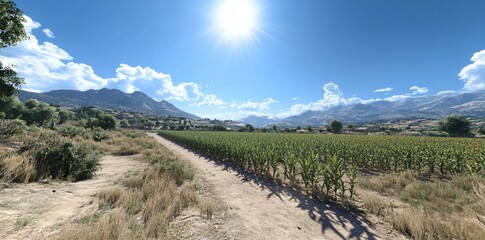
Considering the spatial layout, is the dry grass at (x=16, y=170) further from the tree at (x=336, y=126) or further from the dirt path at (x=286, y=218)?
the tree at (x=336, y=126)

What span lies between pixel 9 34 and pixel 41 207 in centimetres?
1102

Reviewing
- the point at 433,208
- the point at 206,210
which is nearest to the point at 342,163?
the point at 433,208

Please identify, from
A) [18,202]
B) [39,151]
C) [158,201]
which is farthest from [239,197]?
[39,151]

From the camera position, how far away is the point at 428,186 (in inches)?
330

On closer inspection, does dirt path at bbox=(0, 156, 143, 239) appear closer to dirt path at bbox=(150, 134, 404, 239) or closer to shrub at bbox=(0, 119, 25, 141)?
dirt path at bbox=(150, 134, 404, 239)

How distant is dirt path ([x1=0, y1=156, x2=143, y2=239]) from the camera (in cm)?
437

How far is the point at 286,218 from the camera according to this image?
20.0ft

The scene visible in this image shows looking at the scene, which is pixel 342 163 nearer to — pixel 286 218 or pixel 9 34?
pixel 286 218

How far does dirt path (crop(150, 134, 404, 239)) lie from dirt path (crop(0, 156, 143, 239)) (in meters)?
4.46

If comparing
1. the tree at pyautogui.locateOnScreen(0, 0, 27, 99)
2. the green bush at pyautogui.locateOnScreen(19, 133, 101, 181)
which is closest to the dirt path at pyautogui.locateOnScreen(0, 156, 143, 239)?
the green bush at pyautogui.locateOnScreen(19, 133, 101, 181)

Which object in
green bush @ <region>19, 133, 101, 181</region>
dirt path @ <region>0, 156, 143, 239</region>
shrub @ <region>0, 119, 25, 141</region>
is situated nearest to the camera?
dirt path @ <region>0, 156, 143, 239</region>

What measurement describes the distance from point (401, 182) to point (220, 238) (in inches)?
390

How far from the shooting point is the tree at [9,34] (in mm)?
9938

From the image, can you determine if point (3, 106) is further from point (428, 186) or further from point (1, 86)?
point (428, 186)
